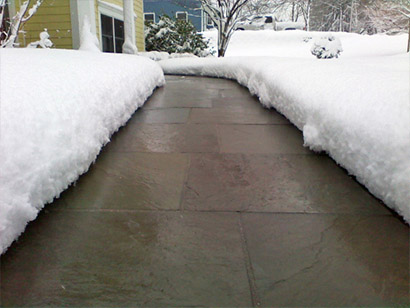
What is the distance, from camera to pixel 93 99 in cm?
239

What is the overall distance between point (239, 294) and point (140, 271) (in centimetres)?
36

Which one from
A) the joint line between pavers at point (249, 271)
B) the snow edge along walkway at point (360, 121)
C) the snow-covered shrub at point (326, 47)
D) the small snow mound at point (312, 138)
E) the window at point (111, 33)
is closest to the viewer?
the joint line between pavers at point (249, 271)

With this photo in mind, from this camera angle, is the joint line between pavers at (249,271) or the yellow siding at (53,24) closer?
the joint line between pavers at (249,271)

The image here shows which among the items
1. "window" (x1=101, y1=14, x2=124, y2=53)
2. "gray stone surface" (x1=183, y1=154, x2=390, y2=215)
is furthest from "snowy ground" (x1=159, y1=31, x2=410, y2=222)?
"window" (x1=101, y1=14, x2=124, y2=53)

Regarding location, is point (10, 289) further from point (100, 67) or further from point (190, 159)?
point (100, 67)

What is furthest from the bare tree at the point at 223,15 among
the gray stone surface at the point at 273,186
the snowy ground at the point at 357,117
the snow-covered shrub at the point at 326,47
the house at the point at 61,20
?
the gray stone surface at the point at 273,186

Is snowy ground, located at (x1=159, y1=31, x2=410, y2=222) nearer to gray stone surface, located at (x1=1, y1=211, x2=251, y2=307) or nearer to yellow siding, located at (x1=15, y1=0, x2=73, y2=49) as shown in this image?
gray stone surface, located at (x1=1, y1=211, x2=251, y2=307)

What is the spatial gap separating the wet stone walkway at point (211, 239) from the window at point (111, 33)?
283 inches

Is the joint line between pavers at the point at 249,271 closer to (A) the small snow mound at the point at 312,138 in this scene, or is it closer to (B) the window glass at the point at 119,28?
(A) the small snow mound at the point at 312,138

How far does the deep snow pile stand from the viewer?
137 centimetres

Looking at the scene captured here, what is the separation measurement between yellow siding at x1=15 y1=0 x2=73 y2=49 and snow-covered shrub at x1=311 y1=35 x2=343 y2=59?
6.04 meters

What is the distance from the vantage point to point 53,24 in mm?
7320

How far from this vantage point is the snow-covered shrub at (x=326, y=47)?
9.09m

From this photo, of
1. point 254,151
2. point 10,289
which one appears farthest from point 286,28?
point 10,289
